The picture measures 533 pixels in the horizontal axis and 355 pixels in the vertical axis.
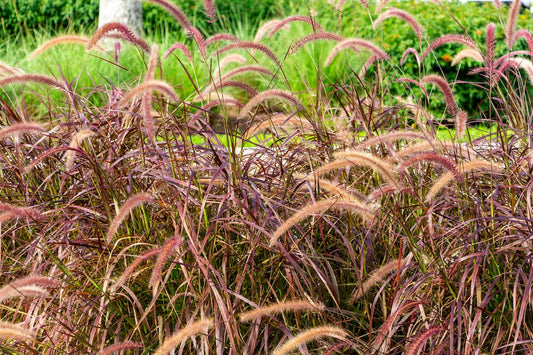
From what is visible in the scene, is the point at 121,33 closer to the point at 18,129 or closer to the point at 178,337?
the point at 18,129

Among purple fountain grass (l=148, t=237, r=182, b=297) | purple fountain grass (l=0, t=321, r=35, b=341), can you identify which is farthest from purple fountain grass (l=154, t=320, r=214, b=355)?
purple fountain grass (l=0, t=321, r=35, b=341)

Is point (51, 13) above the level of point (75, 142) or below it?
below

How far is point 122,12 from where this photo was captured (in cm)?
998

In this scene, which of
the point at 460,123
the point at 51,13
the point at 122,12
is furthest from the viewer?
the point at 51,13

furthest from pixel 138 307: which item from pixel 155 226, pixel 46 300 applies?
pixel 46 300

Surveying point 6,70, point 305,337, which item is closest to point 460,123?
point 305,337

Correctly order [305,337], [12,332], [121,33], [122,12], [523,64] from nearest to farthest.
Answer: [305,337] → [12,332] → [121,33] → [523,64] → [122,12]

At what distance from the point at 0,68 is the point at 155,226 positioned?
131cm

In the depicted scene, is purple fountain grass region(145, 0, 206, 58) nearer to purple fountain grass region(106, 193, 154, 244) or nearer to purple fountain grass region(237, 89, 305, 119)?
purple fountain grass region(237, 89, 305, 119)

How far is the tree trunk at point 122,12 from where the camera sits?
9.98 m

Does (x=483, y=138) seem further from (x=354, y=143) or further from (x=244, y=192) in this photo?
(x=244, y=192)

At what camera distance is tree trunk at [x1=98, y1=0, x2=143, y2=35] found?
9.98m

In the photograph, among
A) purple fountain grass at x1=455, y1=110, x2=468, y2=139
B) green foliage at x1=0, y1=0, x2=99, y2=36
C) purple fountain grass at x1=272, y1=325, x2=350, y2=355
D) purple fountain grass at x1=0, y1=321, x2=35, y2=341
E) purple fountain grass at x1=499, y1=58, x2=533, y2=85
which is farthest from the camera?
green foliage at x1=0, y1=0, x2=99, y2=36

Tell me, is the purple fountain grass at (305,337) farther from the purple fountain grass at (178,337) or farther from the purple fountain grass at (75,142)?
the purple fountain grass at (75,142)
